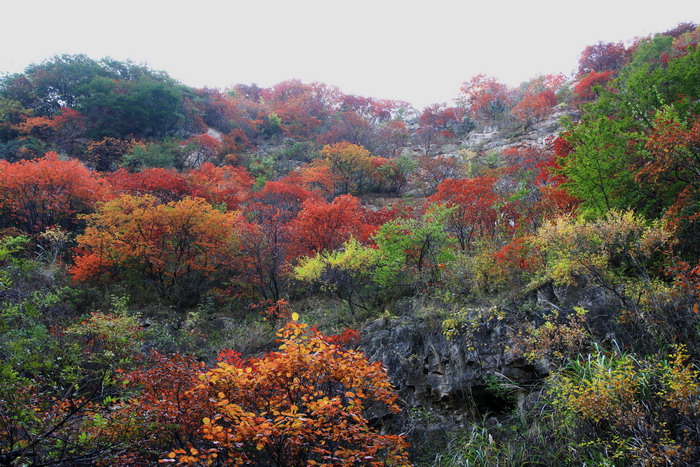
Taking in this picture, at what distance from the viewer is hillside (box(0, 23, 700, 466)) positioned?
4.47 metres

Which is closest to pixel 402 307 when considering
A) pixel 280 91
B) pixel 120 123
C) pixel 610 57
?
pixel 120 123

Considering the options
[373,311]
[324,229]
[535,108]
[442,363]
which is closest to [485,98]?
[535,108]

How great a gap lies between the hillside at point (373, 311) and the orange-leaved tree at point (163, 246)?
0.09m

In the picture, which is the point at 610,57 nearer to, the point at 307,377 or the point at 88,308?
the point at 307,377

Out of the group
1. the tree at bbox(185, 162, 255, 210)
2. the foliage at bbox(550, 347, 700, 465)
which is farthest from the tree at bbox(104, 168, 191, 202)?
the foliage at bbox(550, 347, 700, 465)

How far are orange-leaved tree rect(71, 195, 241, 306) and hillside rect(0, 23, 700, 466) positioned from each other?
0.28 feet

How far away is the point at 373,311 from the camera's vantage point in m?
10.7

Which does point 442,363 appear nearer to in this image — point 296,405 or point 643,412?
point 643,412

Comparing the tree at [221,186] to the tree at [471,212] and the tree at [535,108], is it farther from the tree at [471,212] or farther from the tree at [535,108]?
the tree at [535,108]

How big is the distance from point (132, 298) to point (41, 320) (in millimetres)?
3189

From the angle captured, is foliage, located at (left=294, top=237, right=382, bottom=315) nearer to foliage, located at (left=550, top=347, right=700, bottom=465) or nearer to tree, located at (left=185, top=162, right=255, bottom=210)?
foliage, located at (left=550, top=347, right=700, bottom=465)

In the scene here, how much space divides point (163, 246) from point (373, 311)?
8.64m

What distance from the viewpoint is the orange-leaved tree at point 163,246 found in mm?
13219

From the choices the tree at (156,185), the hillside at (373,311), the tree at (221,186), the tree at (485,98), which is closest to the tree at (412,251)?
the hillside at (373,311)
